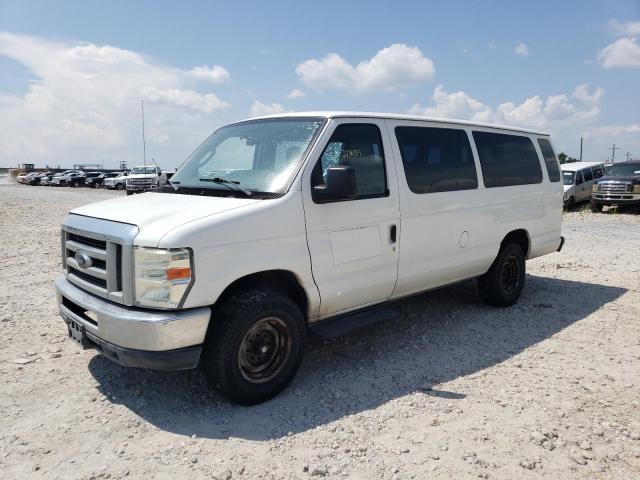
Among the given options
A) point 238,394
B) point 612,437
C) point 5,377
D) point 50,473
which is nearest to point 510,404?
point 612,437

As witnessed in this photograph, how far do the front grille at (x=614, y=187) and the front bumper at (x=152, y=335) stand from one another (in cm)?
1846

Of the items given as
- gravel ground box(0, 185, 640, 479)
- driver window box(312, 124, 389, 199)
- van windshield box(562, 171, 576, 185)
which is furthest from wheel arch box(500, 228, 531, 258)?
van windshield box(562, 171, 576, 185)

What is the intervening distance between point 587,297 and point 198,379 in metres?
5.33

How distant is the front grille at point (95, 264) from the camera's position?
3.42 metres

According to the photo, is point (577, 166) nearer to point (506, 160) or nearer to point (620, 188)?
point (620, 188)

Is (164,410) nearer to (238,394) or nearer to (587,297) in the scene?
(238,394)

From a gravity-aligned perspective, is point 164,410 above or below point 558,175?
below

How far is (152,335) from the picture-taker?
3.23 m

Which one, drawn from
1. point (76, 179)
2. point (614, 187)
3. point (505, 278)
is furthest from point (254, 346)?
point (76, 179)

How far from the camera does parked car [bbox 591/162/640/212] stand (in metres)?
17.6

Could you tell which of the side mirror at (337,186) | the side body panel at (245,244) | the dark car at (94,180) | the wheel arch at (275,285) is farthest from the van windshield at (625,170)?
the dark car at (94,180)

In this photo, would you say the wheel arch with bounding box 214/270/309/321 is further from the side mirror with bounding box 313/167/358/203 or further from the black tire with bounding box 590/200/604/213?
the black tire with bounding box 590/200/604/213

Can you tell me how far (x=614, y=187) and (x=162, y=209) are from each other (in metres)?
18.5

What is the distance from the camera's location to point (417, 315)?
19.4ft
